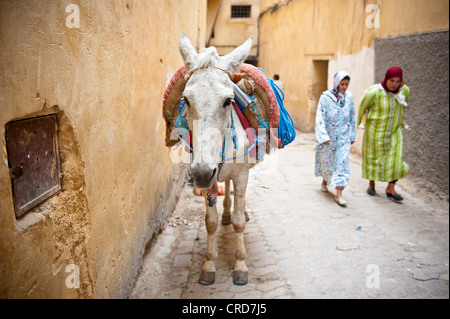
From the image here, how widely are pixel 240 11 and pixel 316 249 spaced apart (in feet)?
51.4

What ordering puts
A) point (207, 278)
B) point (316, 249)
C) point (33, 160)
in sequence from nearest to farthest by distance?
point (33, 160), point (207, 278), point (316, 249)

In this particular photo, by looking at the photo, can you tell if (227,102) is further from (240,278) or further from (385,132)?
(385,132)

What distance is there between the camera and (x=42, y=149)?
155 centimetres

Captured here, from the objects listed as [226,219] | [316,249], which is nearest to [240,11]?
[226,219]

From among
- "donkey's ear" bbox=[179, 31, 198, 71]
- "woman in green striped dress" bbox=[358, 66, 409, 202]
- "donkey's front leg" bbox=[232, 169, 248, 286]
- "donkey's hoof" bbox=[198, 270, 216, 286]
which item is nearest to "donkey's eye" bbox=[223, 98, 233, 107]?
"donkey's ear" bbox=[179, 31, 198, 71]

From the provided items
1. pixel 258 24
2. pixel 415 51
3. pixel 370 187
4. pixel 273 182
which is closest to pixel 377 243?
pixel 370 187

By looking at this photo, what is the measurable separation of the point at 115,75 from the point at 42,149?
99 cm

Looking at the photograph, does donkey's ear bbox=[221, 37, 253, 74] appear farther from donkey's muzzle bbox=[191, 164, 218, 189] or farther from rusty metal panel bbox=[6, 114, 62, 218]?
rusty metal panel bbox=[6, 114, 62, 218]

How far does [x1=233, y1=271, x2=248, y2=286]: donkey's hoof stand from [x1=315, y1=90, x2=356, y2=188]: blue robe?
257 cm

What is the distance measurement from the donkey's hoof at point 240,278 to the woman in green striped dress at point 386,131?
320 cm

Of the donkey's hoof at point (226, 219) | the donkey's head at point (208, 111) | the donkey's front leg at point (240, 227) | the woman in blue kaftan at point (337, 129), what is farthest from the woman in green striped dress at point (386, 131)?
the donkey's head at point (208, 111)

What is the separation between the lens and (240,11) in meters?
16.8

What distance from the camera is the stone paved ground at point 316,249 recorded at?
9.75 ft

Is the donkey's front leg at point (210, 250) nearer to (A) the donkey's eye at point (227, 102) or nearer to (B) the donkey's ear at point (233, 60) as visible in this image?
(A) the donkey's eye at point (227, 102)
